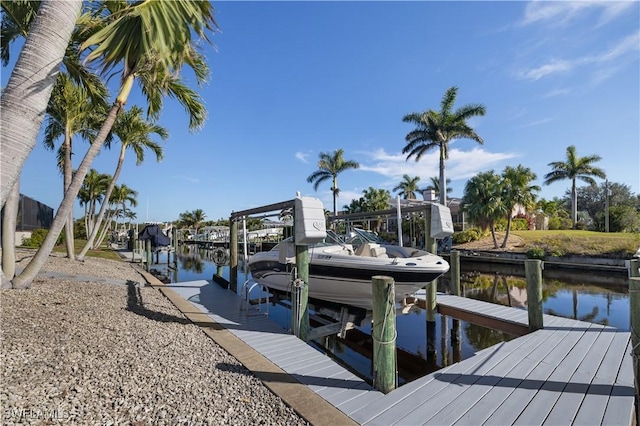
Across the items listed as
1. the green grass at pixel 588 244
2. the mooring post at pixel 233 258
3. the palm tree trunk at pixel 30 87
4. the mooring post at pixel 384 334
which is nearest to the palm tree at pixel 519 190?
the green grass at pixel 588 244

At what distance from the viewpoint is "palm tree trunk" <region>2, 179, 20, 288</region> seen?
5246mm

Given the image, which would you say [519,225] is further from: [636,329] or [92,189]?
[92,189]

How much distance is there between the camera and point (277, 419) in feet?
8.48

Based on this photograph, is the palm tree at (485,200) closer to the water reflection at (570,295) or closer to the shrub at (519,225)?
the water reflection at (570,295)

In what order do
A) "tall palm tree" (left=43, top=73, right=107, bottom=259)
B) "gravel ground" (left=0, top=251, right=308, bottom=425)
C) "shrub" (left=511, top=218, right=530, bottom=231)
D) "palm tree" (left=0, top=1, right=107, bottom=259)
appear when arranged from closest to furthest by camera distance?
"gravel ground" (left=0, top=251, right=308, bottom=425), "palm tree" (left=0, top=1, right=107, bottom=259), "tall palm tree" (left=43, top=73, right=107, bottom=259), "shrub" (left=511, top=218, right=530, bottom=231)

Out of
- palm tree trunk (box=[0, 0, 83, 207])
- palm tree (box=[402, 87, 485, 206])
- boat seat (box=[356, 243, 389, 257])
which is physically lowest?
boat seat (box=[356, 243, 389, 257])

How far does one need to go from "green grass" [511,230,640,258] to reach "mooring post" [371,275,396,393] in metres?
18.1

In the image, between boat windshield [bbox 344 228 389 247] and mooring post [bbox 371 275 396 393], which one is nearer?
mooring post [bbox 371 275 396 393]

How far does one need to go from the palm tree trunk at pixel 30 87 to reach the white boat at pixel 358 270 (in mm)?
3259

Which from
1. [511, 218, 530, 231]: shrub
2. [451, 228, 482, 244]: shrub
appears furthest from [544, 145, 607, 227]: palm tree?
[451, 228, 482, 244]: shrub

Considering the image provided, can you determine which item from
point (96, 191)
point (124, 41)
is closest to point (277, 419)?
point (124, 41)

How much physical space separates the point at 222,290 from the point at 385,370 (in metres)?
5.68

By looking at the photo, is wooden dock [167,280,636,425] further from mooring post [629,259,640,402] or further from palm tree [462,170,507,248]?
palm tree [462,170,507,248]

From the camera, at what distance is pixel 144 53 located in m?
3.78
